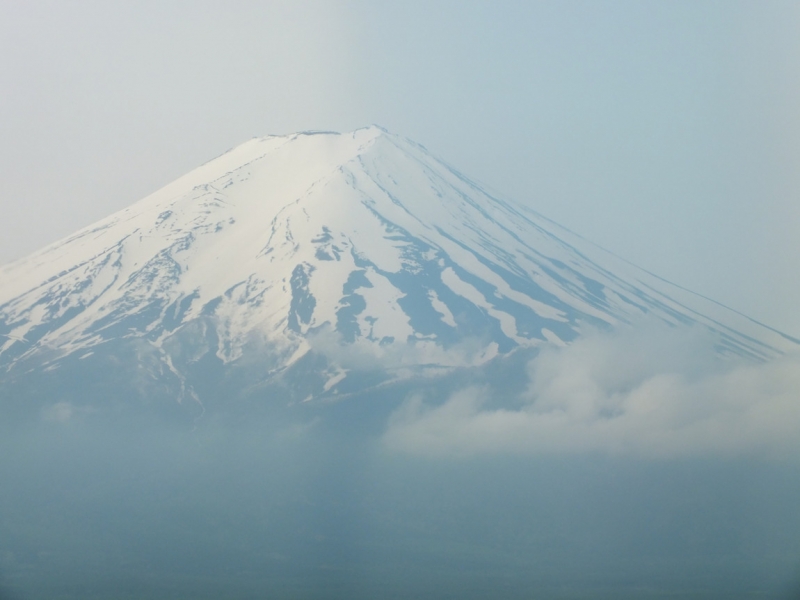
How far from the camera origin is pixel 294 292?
122 ft

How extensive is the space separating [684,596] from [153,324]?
66.4 feet

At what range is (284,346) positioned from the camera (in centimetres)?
3556

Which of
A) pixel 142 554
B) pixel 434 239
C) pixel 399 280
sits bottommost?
pixel 142 554

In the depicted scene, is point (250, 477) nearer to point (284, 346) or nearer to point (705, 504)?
point (284, 346)

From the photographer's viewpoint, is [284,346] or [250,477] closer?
[250,477]

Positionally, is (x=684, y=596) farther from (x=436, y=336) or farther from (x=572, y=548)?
(x=436, y=336)

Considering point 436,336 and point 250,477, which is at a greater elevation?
point 436,336

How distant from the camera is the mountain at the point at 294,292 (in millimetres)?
35625

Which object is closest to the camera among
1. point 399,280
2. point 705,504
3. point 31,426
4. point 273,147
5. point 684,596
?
point 684,596

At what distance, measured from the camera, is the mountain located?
35625 millimetres

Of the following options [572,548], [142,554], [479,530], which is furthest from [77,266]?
[572,548]

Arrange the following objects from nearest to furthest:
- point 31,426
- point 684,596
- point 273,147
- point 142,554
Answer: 1. point 684,596
2. point 142,554
3. point 31,426
4. point 273,147

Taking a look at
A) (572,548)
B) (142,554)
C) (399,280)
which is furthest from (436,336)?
(142,554)

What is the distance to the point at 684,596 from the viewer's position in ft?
86.8
